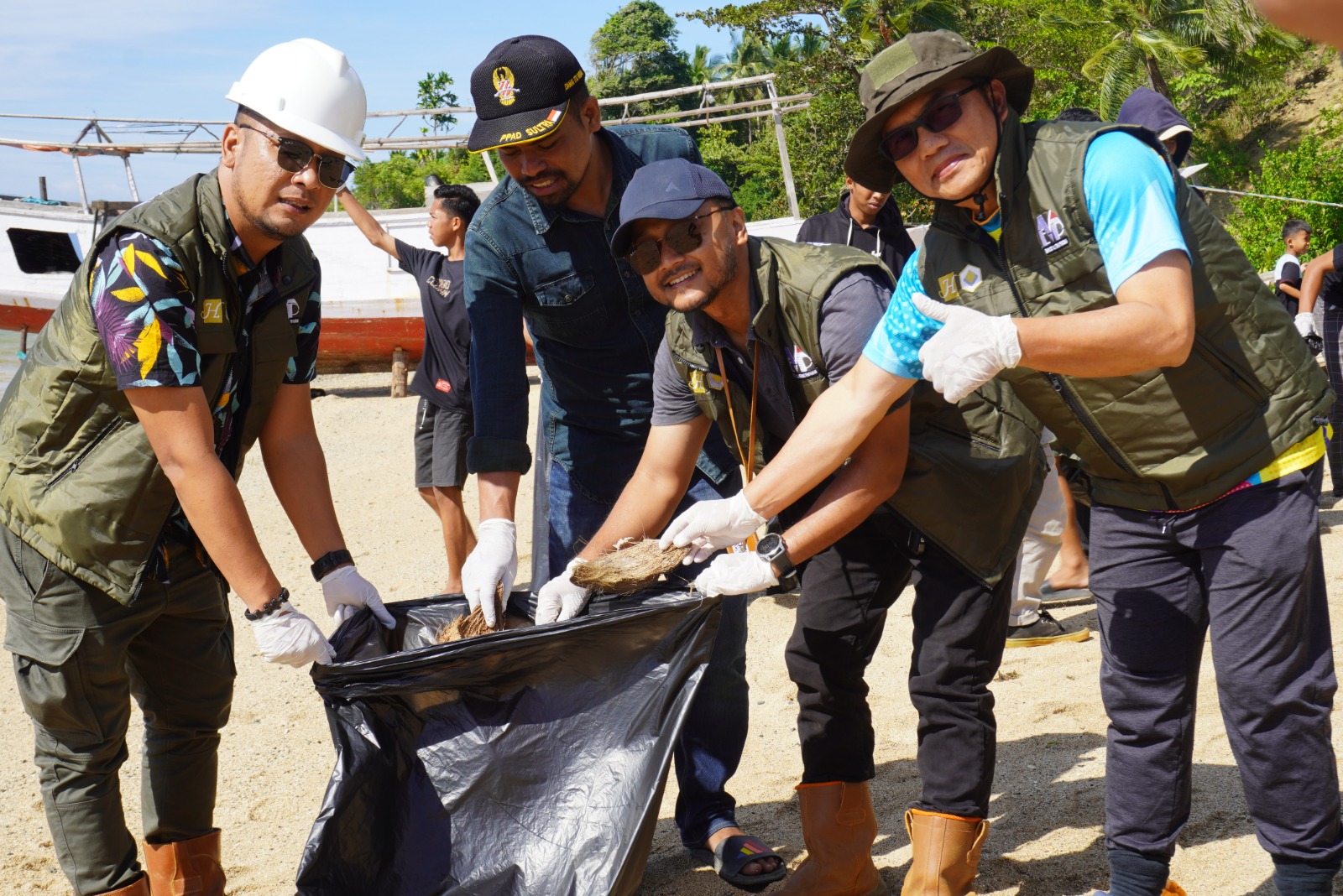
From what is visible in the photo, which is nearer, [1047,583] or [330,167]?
[330,167]

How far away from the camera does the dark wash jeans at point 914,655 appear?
2.60m

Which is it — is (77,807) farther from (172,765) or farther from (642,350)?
(642,350)

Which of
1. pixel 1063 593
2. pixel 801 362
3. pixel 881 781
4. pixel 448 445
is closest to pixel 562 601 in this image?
pixel 801 362

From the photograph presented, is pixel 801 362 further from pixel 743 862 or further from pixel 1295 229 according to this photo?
pixel 1295 229

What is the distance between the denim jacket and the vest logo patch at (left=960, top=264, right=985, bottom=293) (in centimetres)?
110

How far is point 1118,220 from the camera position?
6.66ft

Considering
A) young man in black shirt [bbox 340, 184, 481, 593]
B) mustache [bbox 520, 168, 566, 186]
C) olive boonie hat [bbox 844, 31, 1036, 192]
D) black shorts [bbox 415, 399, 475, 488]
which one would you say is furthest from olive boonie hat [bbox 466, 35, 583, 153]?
black shorts [bbox 415, 399, 475, 488]

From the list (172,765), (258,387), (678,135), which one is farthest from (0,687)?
(678,135)

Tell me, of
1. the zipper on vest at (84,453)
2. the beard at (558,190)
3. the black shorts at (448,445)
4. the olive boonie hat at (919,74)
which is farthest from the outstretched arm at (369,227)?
the olive boonie hat at (919,74)

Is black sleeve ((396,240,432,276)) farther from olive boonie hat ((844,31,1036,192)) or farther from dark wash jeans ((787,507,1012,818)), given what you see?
olive boonie hat ((844,31,1036,192))

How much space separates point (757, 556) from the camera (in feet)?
8.04

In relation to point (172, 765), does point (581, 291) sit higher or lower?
higher

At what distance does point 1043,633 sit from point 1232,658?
300 cm

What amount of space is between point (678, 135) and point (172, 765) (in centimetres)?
225
